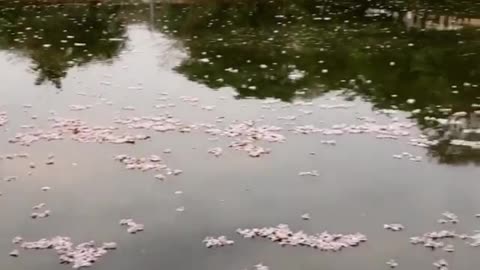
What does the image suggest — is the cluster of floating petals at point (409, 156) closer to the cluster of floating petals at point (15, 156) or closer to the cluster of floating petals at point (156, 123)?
the cluster of floating petals at point (156, 123)

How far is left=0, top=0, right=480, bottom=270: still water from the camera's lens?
12.2m

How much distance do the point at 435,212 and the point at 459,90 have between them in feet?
24.5

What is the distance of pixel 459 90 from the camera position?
19.3m

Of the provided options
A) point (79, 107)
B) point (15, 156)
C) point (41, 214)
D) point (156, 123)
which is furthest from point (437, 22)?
point (41, 214)

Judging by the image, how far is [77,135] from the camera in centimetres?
1688

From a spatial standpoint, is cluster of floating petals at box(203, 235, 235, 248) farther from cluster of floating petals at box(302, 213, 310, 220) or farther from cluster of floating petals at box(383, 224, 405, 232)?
cluster of floating petals at box(383, 224, 405, 232)

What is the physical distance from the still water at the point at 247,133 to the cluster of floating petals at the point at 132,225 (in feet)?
0.54

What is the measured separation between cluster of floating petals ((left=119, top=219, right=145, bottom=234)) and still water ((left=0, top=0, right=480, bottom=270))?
163 mm

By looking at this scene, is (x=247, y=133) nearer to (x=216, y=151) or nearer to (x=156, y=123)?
(x=216, y=151)

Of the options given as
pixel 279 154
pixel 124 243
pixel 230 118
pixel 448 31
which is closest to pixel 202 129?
pixel 230 118

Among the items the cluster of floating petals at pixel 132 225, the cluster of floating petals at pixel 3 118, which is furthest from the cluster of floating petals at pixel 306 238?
the cluster of floating petals at pixel 3 118

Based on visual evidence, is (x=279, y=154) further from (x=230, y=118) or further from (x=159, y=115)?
(x=159, y=115)

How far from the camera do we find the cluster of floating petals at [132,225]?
485 inches

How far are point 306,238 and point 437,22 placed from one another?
18.6 metres
